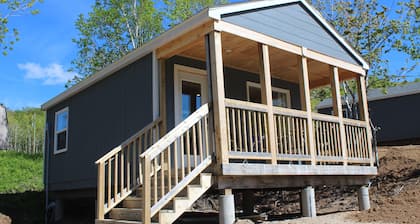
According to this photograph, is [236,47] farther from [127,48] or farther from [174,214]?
[127,48]

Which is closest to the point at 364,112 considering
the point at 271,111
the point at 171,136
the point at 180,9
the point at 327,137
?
the point at 327,137

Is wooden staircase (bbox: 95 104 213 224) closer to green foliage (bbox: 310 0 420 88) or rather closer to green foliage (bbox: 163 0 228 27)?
green foliage (bbox: 310 0 420 88)

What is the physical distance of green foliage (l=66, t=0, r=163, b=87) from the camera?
22594mm

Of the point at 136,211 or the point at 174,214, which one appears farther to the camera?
the point at 136,211

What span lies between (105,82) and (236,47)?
3.50 metres

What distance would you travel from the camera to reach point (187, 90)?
8.30 meters

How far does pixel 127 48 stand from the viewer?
23438mm

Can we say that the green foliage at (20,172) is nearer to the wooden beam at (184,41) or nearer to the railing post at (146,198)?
the wooden beam at (184,41)

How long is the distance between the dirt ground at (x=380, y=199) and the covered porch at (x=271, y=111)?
0.89 metres

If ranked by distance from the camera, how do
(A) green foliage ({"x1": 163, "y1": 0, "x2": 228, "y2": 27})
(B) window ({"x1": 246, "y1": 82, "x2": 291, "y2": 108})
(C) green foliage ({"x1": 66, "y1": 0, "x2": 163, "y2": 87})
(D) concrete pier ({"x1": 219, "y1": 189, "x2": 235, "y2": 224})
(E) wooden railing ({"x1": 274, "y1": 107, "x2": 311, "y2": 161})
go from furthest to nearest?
(A) green foliage ({"x1": 163, "y1": 0, "x2": 228, "y2": 27}), (C) green foliage ({"x1": 66, "y1": 0, "x2": 163, "y2": 87}), (B) window ({"x1": 246, "y1": 82, "x2": 291, "y2": 108}), (E) wooden railing ({"x1": 274, "y1": 107, "x2": 311, "y2": 161}), (D) concrete pier ({"x1": 219, "y1": 189, "x2": 235, "y2": 224})

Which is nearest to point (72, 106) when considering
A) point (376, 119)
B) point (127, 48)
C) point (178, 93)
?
point (178, 93)

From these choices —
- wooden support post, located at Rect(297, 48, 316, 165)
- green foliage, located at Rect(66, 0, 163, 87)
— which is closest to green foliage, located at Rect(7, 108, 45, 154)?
green foliage, located at Rect(66, 0, 163, 87)

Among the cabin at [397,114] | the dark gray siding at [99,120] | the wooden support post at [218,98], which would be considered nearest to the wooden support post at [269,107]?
the wooden support post at [218,98]

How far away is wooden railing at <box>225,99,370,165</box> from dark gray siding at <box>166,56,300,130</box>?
115cm
